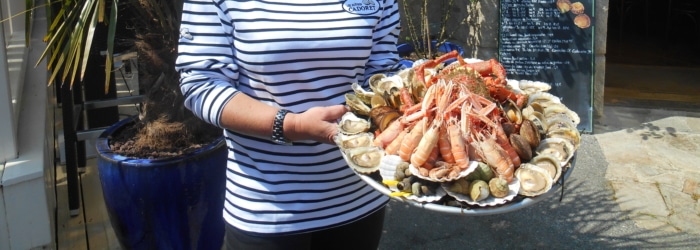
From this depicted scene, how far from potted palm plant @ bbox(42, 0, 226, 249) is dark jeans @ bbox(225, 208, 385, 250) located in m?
1.16

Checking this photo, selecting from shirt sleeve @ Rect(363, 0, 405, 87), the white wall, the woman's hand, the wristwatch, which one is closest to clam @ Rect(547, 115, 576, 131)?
shirt sleeve @ Rect(363, 0, 405, 87)

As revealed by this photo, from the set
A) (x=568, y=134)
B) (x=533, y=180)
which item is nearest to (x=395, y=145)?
(x=533, y=180)

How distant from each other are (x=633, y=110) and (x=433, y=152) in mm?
5383

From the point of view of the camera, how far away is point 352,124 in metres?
2.02

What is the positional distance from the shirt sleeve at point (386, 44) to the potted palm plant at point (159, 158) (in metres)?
1.36

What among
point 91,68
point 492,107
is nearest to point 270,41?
point 492,107

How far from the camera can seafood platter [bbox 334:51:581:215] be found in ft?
6.02

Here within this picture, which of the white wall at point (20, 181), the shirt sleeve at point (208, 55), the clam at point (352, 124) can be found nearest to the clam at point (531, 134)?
the clam at point (352, 124)

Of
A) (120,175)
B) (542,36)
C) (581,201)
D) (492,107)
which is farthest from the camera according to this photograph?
(542,36)

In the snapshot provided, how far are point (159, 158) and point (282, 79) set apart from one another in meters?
1.54

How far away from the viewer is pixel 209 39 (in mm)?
1993

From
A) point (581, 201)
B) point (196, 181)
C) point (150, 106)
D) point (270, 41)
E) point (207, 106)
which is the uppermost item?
point (270, 41)

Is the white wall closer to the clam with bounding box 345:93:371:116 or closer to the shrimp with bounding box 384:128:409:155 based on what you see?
the clam with bounding box 345:93:371:116

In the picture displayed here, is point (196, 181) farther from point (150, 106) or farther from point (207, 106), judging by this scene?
point (207, 106)
